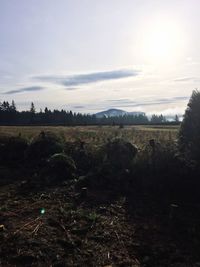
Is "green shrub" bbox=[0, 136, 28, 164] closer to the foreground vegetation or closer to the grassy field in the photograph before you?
the foreground vegetation

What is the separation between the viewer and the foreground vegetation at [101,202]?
1193cm

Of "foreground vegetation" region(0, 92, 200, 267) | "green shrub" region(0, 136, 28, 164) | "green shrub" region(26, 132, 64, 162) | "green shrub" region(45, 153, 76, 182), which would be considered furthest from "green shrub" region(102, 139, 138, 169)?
"green shrub" region(0, 136, 28, 164)

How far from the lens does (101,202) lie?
1708 cm

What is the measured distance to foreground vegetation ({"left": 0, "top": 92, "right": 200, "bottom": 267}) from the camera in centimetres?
1193

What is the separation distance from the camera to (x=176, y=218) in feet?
51.1

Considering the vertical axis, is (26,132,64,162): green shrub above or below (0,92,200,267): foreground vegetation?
above

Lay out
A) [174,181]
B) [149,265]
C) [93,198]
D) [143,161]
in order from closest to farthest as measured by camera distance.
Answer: [149,265], [93,198], [174,181], [143,161]

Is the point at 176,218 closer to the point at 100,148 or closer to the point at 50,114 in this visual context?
the point at 100,148

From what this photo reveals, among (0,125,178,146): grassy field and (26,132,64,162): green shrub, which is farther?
(0,125,178,146): grassy field

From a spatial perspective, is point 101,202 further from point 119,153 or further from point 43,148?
point 43,148

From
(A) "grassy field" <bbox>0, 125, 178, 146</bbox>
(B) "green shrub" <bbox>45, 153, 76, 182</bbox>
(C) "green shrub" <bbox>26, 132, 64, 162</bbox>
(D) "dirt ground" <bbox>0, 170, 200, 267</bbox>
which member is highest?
(A) "grassy field" <bbox>0, 125, 178, 146</bbox>

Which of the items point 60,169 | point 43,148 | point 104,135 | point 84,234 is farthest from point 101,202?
point 104,135

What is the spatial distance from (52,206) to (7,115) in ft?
322

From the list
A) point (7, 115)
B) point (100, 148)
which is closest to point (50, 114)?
point (7, 115)
